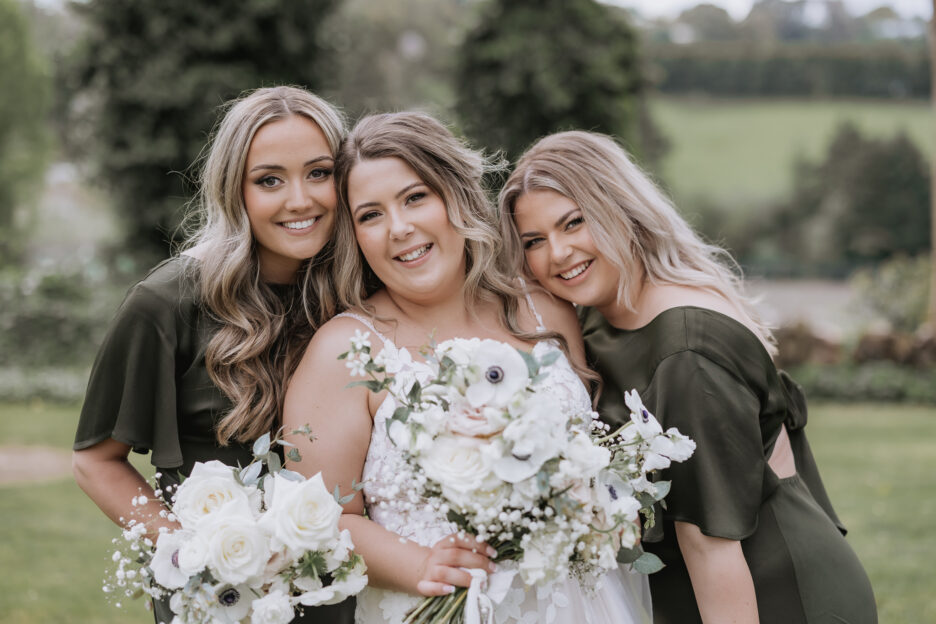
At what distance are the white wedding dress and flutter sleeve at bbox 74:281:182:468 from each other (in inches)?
25.6

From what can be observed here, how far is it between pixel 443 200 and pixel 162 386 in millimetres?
1177

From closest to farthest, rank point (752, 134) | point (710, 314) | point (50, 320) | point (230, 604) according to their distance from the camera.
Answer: point (230, 604) → point (710, 314) → point (50, 320) → point (752, 134)

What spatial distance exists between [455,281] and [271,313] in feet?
2.29

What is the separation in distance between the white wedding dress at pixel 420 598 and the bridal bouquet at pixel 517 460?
0.37m

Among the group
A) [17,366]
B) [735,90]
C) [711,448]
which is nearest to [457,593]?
[711,448]

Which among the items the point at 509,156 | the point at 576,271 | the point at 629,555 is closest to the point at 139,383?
the point at 576,271

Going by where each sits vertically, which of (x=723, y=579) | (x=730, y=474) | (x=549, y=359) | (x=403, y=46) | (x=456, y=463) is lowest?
(x=723, y=579)

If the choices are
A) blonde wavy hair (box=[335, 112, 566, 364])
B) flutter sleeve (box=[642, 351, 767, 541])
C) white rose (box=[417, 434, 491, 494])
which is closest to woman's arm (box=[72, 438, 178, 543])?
blonde wavy hair (box=[335, 112, 566, 364])

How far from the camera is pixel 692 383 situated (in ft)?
9.54

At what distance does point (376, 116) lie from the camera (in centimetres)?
332

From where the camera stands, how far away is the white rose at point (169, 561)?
96.4 inches

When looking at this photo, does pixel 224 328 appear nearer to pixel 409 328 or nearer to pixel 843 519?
pixel 409 328

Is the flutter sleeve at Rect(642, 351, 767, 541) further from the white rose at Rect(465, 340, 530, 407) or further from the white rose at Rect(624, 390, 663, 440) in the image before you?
the white rose at Rect(465, 340, 530, 407)

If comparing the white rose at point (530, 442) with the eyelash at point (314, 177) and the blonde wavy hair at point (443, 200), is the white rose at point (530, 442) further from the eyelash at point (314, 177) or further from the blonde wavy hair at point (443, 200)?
the eyelash at point (314, 177)
